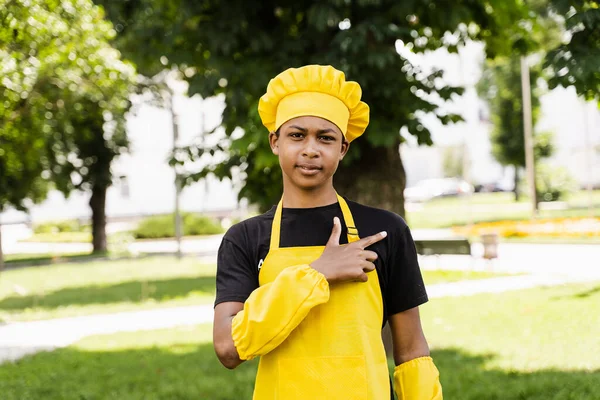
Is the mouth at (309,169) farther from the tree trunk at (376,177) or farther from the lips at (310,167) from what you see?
the tree trunk at (376,177)

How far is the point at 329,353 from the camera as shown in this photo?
2.34 m

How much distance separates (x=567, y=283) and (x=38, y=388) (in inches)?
336

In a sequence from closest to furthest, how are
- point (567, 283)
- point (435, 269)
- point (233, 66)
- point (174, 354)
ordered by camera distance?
1. point (233, 66)
2. point (174, 354)
3. point (567, 283)
4. point (435, 269)

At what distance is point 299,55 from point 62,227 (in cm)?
4257

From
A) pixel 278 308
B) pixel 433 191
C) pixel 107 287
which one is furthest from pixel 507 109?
pixel 278 308

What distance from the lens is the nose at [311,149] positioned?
2418 millimetres

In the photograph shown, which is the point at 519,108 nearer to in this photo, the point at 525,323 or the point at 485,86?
the point at 485,86

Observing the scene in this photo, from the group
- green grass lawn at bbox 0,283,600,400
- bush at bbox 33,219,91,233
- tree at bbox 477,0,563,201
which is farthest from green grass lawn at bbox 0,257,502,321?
bush at bbox 33,219,91,233

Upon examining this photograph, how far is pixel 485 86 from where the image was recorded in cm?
4631

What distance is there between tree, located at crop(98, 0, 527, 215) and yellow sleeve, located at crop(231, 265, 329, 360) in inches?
173

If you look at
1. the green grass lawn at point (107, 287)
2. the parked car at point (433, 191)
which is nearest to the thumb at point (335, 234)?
the green grass lawn at point (107, 287)

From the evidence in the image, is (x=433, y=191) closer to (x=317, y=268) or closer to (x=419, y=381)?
(x=419, y=381)

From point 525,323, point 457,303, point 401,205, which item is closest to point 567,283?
point 457,303

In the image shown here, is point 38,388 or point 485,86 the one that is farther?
point 485,86
